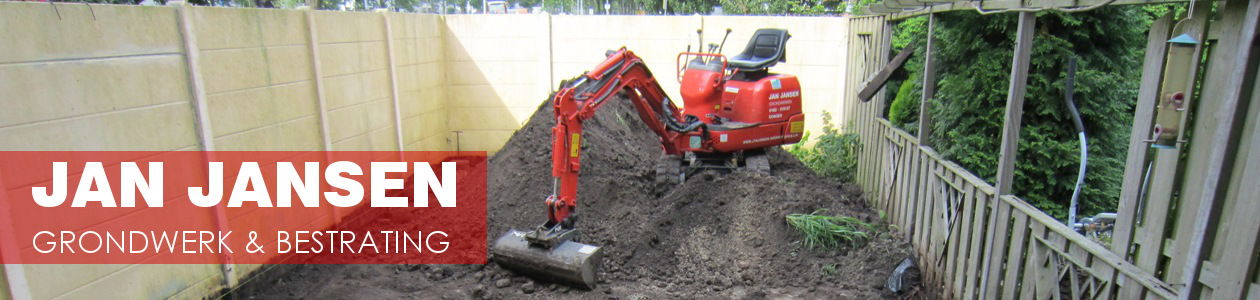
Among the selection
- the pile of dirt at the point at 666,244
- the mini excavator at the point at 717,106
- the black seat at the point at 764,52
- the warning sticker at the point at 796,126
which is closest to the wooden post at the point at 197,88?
the pile of dirt at the point at 666,244

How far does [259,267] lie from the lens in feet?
16.5

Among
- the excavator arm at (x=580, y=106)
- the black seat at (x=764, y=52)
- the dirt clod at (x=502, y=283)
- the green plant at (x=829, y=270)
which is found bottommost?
the dirt clod at (x=502, y=283)

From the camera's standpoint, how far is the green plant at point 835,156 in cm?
753

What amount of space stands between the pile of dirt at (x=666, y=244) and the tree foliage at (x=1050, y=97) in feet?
3.56

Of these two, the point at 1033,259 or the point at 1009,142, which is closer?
the point at 1033,259

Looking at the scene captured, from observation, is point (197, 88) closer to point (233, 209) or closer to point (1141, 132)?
point (233, 209)

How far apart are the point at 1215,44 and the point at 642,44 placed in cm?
727

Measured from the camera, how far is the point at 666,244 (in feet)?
18.1

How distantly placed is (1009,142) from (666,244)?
9.40 feet

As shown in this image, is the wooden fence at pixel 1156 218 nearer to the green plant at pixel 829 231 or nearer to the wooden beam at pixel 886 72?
the green plant at pixel 829 231

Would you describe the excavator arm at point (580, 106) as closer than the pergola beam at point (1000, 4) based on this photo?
No

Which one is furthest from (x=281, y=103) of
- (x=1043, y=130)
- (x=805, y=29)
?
(x=805, y=29)

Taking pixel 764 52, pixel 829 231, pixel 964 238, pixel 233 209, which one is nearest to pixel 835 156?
pixel 764 52

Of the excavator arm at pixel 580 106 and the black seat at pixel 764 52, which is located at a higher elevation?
the black seat at pixel 764 52
